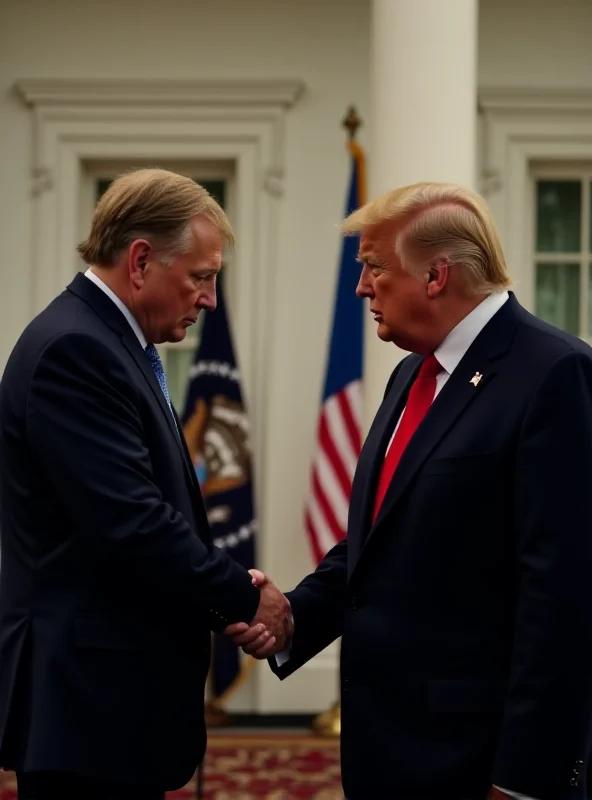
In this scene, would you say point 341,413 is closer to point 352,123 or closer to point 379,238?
point 352,123

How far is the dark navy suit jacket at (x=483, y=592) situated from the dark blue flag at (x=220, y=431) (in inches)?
151

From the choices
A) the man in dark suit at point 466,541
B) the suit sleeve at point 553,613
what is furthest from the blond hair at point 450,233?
the suit sleeve at point 553,613

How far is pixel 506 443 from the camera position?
2535 mm

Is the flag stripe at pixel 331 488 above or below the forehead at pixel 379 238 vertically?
below

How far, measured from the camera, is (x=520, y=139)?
23.2ft

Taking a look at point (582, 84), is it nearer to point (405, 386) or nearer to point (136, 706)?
point (405, 386)

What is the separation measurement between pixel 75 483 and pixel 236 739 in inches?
165

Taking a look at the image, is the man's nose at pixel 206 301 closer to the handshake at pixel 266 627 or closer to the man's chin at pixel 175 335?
the man's chin at pixel 175 335

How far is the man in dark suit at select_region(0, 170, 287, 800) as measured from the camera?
2711 millimetres

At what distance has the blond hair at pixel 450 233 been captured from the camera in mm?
2689

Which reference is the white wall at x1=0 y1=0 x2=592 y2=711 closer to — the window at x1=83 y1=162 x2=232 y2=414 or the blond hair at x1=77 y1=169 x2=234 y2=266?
the window at x1=83 y1=162 x2=232 y2=414

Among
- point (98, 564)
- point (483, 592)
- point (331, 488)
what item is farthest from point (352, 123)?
point (483, 592)

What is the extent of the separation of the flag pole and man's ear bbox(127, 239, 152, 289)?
12.6 feet

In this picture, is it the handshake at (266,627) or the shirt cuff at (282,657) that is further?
the shirt cuff at (282,657)
